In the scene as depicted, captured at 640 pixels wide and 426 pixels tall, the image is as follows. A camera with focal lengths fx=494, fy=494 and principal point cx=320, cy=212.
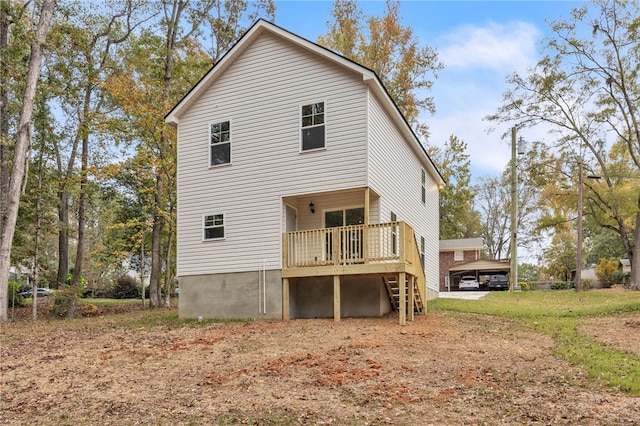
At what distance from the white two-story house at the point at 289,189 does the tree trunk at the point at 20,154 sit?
18.1ft

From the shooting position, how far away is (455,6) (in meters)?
15.9

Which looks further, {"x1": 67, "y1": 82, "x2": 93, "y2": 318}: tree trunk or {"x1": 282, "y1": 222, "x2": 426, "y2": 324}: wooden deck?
{"x1": 67, "y1": 82, "x2": 93, "y2": 318}: tree trunk

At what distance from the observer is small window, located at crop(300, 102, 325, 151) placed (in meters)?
13.6

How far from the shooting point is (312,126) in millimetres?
13750

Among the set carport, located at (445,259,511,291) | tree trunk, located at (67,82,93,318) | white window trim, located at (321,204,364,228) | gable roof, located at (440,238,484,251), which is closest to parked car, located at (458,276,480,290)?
carport, located at (445,259,511,291)

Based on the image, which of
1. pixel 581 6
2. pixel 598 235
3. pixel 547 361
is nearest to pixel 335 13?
pixel 581 6

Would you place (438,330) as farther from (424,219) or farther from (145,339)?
(424,219)

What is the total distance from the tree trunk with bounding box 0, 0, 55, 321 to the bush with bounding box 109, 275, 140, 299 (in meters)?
20.0

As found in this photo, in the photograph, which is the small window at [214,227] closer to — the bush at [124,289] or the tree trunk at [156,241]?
the tree trunk at [156,241]

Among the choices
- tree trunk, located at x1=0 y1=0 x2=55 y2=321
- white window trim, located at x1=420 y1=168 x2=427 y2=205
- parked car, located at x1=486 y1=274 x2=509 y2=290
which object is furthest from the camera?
parked car, located at x1=486 y1=274 x2=509 y2=290

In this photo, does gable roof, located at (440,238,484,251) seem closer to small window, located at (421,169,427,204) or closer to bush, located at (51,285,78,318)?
small window, located at (421,169,427,204)

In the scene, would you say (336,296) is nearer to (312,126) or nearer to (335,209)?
(335,209)

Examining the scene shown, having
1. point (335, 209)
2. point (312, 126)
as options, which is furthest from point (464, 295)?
point (312, 126)

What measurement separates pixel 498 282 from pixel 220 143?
81.5 ft
